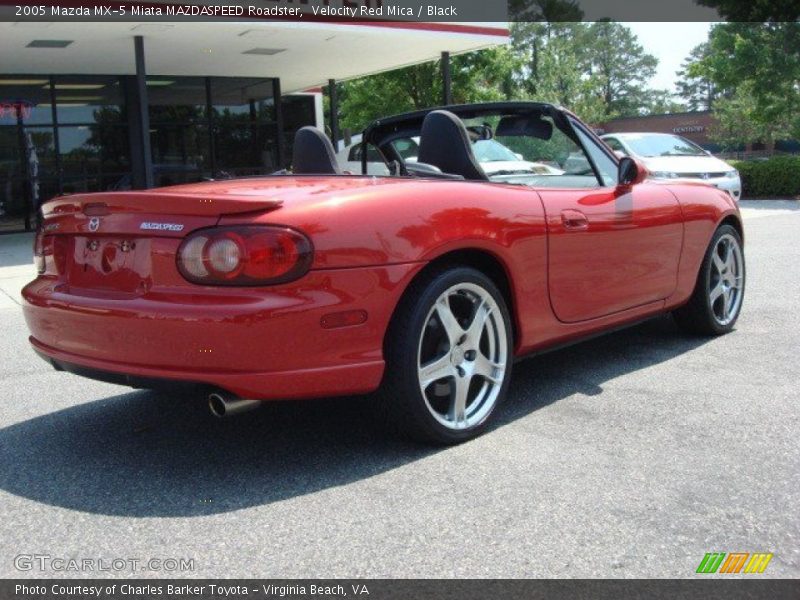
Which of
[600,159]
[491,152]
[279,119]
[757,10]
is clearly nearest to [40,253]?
[491,152]

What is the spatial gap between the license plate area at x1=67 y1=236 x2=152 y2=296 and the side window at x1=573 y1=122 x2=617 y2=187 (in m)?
2.51

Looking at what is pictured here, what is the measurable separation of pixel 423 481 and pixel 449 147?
1802 millimetres

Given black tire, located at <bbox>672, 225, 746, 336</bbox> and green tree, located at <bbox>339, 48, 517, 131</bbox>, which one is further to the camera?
green tree, located at <bbox>339, 48, 517, 131</bbox>

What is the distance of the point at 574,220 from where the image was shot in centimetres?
430

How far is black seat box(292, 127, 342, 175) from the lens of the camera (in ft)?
15.9

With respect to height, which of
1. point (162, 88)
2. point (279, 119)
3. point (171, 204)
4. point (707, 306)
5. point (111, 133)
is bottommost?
point (707, 306)

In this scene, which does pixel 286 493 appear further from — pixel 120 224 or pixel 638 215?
pixel 638 215

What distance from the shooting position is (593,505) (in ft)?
10.1

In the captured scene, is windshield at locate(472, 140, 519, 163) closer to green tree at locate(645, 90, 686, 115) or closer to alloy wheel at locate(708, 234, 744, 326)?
alloy wheel at locate(708, 234, 744, 326)

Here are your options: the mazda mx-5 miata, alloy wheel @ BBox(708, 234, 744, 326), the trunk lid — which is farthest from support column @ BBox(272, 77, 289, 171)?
the trunk lid

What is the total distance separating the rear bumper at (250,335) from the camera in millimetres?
3148

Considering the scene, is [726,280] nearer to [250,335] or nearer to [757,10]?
[250,335]

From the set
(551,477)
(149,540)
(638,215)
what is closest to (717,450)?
(551,477)
